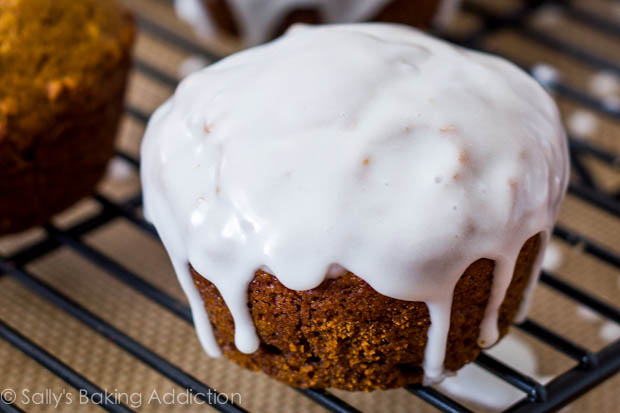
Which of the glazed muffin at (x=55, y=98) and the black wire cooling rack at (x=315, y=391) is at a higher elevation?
the glazed muffin at (x=55, y=98)

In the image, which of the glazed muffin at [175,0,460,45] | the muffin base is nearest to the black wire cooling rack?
the muffin base

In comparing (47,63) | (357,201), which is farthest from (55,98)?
(357,201)

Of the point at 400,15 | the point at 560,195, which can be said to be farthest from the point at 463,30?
the point at 560,195

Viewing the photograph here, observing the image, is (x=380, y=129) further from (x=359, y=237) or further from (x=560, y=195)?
(x=560, y=195)

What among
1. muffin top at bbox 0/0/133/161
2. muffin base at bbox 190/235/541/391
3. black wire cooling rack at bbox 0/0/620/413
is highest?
muffin top at bbox 0/0/133/161

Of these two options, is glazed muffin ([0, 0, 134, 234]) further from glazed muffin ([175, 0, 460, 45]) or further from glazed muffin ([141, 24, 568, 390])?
glazed muffin ([175, 0, 460, 45])

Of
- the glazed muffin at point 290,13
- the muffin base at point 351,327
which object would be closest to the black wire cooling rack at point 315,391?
the muffin base at point 351,327

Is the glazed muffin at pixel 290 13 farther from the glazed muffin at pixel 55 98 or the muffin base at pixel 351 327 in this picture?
the muffin base at pixel 351 327
